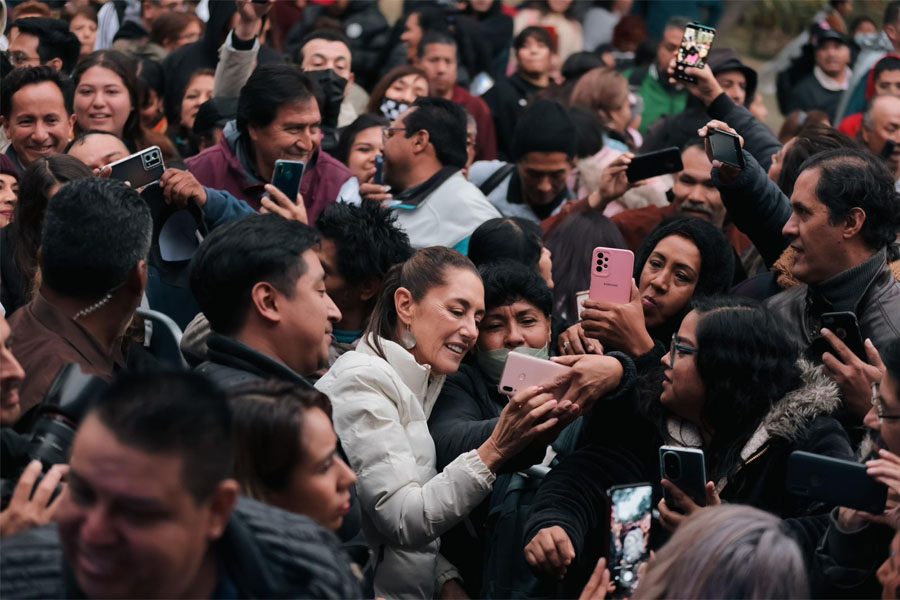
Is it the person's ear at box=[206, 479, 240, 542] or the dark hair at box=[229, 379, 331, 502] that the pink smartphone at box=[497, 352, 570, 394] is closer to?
the dark hair at box=[229, 379, 331, 502]

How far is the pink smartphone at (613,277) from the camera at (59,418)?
1922 mm

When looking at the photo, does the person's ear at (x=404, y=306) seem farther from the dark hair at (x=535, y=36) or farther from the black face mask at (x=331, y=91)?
the dark hair at (x=535, y=36)

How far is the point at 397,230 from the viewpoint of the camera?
4.64m

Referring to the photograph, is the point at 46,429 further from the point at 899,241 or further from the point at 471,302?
the point at 899,241

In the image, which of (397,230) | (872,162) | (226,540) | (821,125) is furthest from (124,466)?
(821,125)

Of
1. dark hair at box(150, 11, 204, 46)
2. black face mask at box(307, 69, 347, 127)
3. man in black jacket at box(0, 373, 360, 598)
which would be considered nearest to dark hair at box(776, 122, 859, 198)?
black face mask at box(307, 69, 347, 127)

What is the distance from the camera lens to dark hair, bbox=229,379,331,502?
9.04 ft

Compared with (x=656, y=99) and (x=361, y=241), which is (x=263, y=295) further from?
(x=656, y=99)

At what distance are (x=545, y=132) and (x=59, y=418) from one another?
12.9 ft

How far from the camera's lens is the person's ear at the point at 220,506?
235 centimetres

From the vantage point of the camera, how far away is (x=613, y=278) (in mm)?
4312

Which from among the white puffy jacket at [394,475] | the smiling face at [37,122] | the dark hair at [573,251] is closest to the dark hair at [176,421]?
the white puffy jacket at [394,475]

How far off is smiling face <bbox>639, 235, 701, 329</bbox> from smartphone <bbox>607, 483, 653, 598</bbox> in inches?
61.5

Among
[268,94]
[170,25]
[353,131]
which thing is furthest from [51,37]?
[268,94]
